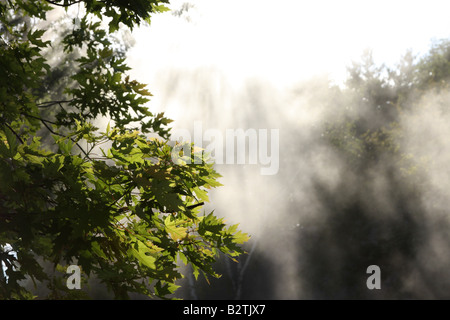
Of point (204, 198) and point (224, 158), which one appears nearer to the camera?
point (204, 198)

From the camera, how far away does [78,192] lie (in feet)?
7.57

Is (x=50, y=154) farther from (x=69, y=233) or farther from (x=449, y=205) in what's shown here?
(x=449, y=205)

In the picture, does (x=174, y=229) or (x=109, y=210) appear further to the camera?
(x=174, y=229)

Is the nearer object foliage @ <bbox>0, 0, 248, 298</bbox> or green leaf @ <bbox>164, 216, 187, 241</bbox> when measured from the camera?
foliage @ <bbox>0, 0, 248, 298</bbox>

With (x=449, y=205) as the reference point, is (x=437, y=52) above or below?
above

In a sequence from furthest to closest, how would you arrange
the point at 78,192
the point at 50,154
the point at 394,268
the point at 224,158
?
the point at 224,158, the point at 394,268, the point at 50,154, the point at 78,192

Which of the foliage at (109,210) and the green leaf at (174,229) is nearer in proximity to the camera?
the foliage at (109,210)

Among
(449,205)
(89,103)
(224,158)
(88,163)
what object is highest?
(224,158)

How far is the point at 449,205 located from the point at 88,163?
1939 cm

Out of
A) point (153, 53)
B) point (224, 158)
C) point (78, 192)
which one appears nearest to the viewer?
point (78, 192)

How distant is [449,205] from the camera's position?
718 inches
